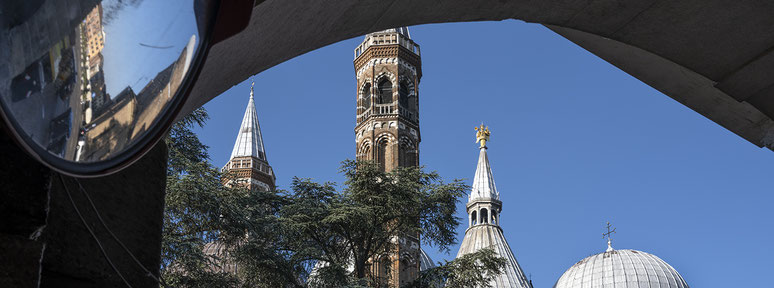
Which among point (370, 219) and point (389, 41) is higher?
point (389, 41)

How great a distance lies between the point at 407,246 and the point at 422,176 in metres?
19.5

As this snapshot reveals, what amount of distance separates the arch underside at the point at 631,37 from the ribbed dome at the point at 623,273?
53.5 m

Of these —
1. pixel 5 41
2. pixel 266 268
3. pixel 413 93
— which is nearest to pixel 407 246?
pixel 413 93

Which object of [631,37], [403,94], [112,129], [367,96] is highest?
[367,96]

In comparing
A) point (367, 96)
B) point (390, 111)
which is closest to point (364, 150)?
point (390, 111)

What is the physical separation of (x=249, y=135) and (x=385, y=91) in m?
9.53

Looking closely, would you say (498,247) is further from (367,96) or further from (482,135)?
(367,96)

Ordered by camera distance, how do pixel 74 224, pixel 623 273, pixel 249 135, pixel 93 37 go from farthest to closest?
pixel 623 273
pixel 249 135
pixel 74 224
pixel 93 37

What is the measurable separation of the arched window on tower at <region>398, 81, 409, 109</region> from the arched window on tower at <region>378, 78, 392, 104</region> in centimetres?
62

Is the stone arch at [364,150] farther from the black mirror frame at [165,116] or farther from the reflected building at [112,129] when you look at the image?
the reflected building at [112,129]

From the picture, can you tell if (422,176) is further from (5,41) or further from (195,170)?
(5,41)

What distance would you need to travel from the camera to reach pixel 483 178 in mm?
65562

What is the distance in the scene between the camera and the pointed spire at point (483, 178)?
6531cm

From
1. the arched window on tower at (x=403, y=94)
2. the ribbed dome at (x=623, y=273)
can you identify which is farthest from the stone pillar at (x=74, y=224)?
the ribbed dome at (x=623, y=273)
